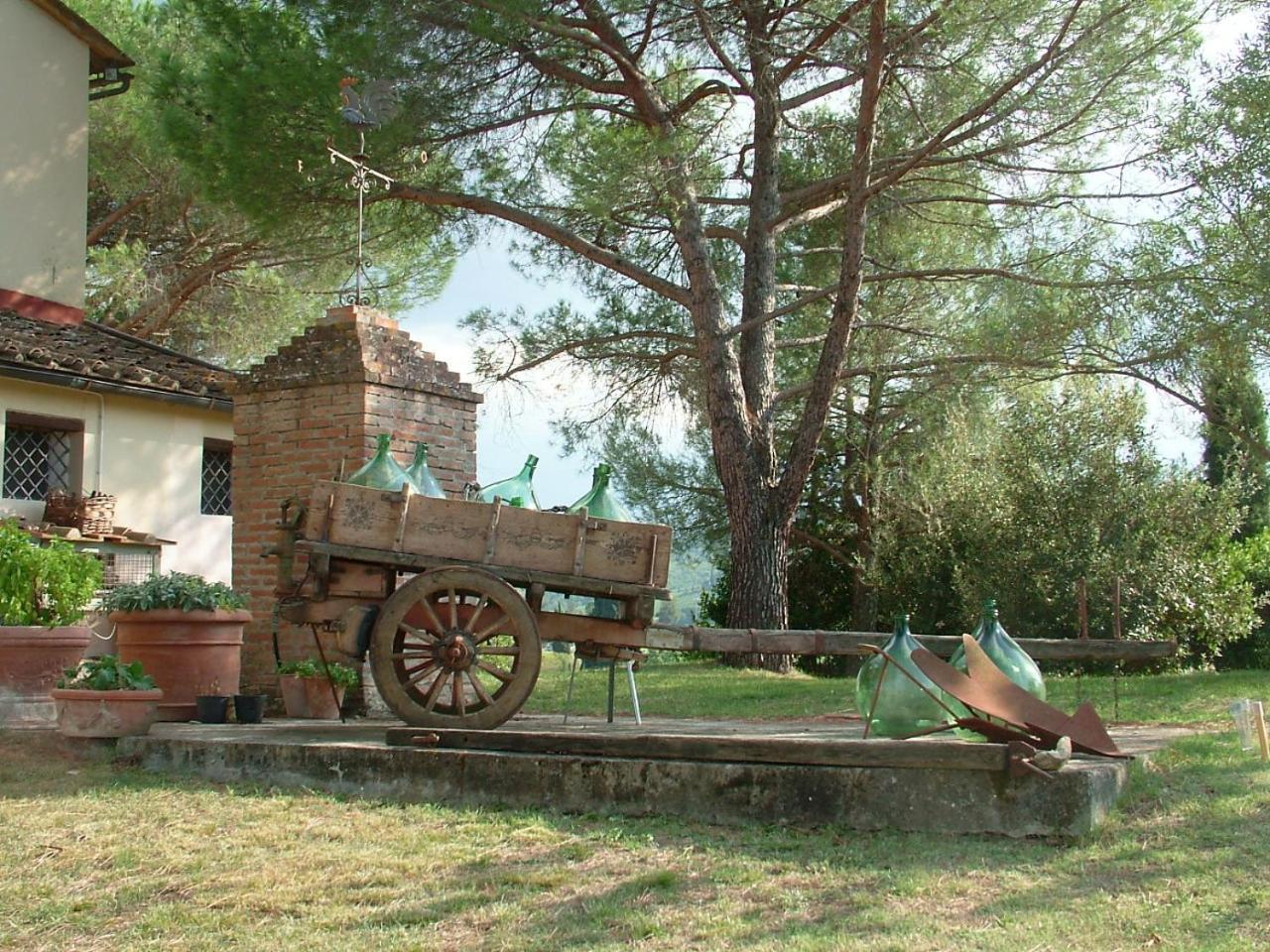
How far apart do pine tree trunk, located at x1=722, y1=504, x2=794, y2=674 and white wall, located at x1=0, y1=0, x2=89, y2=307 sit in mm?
7898

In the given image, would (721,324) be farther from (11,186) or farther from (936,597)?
(11,186)

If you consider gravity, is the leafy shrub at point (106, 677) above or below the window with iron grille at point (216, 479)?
below

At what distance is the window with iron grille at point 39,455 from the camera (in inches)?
507

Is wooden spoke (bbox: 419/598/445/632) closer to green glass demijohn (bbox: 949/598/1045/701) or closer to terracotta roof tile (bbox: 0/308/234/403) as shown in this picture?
green glass demijohn (bbox: 949/598/1045/701)

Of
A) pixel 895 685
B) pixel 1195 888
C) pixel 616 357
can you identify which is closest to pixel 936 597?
pixel 616 357

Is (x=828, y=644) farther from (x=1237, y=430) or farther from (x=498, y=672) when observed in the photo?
(x=1237, y=430)

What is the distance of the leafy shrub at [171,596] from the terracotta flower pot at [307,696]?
70 cm

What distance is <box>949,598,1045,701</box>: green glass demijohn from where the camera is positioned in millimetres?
5469

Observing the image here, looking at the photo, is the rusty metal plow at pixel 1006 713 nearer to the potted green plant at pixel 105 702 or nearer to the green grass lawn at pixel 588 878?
the green grass lawn at pixel 588 878


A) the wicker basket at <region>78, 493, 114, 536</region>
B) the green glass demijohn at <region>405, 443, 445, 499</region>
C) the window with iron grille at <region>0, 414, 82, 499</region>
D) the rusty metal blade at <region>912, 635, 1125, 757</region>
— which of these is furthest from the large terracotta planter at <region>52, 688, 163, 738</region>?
the window with iron grille at <region>0, 414, 82, 499</region>

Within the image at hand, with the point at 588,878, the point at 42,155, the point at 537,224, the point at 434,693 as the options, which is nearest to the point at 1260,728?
the point at 588,878

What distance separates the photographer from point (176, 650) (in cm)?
694

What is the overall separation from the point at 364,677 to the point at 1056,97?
750 cm

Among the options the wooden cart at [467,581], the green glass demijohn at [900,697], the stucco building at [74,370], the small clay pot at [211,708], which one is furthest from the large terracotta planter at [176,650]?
the stucco building at [74,370]
